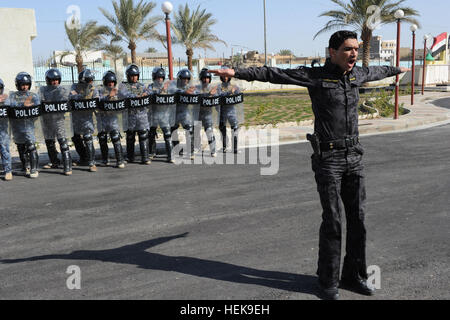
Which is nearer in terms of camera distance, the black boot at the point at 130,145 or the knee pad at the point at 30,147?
the knee pad at the point at 30,147

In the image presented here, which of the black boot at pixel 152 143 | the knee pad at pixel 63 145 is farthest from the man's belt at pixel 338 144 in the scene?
the black boot at pixel 152 143

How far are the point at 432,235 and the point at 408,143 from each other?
6900 mm

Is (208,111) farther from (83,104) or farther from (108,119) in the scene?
(83,104)

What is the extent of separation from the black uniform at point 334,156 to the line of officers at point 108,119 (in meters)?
6.03

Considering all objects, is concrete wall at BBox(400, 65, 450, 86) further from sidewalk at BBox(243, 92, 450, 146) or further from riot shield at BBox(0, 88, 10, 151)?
riot shield at BBox(0, 88, 10, 151)

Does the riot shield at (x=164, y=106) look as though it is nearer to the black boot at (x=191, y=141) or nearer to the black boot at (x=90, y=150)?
the black boot at (x=191, y=141)

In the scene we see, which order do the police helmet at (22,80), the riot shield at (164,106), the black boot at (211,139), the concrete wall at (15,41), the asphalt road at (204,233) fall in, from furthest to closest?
the concrete wall at (15,41) < the black boot at (211,139) < the riot shield at (164,106) < the police helmet at (22,80) < the asphalt road at (204,233)

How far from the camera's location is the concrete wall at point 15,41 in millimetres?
17000

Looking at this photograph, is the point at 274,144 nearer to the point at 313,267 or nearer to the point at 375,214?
the point at 375,214

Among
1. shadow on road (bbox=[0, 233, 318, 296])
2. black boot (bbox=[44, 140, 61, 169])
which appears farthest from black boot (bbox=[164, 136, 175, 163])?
shadow on road (bbox=[0, 233, 318, 296])

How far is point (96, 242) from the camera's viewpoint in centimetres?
513

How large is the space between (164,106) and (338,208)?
21.9 ft

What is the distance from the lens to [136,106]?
9.43 metres

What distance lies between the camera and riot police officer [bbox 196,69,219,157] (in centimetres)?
1001
